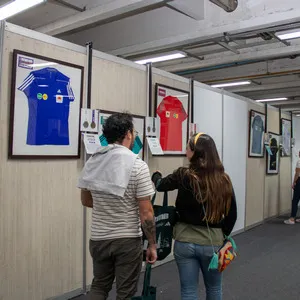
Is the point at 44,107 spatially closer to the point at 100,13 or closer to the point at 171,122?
the point at 171,122

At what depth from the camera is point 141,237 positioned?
181 cm

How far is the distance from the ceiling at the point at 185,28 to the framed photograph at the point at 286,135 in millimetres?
1089

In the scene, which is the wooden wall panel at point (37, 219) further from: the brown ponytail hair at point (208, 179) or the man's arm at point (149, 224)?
the brown ponytail hair at point (208, 179)

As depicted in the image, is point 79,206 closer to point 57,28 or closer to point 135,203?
point 135,203

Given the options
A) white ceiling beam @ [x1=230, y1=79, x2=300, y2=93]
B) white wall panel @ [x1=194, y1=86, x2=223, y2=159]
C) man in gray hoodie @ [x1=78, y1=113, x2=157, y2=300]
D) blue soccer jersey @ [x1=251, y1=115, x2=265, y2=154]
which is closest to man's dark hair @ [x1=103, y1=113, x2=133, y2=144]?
man in gray hoodie @ [x1=78, y1=113, x2=157, y2=300]

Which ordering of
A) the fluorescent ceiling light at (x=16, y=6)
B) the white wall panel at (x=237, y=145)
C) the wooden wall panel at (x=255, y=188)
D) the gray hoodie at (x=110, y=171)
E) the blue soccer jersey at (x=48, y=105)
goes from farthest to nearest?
the wooden wall panel at (x=255, y=188) < the white wall panel at (x=237, y=145) < the fluorescent ceiling light at (x=16, y=6) < the blue soccer jersey at (x=48, y=105) < the gray hoodie at (x=110, y=171)

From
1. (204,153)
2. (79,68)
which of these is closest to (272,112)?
(79,68)

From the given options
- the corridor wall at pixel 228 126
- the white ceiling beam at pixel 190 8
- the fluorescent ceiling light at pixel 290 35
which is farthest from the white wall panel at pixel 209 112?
the fluorescent ceiling light at pixel 290 35

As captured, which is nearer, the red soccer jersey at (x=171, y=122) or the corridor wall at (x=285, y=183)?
the red soccer jersey at (x=171, y=122)

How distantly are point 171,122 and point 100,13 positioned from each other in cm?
143

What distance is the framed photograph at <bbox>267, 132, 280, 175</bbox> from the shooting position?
593 centimetres

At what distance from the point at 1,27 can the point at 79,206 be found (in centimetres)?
144

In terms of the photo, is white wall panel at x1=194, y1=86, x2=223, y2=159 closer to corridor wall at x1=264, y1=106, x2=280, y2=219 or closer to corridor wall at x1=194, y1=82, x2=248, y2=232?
corridor wall at x1=194, y1=82, x2=248, y2=232

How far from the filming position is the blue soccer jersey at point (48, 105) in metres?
2.44
